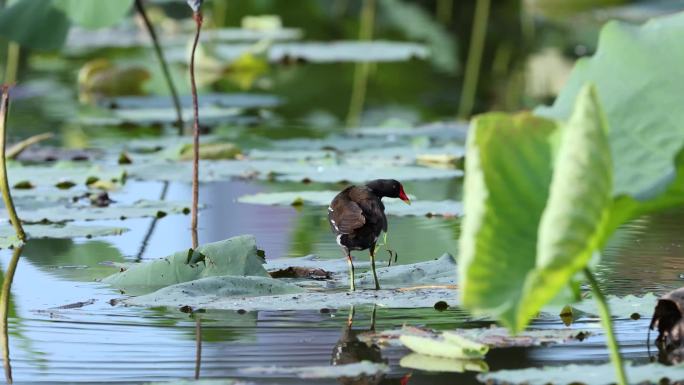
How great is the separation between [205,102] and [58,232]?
169 inches

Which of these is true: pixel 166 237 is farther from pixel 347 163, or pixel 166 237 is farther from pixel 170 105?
pixel 170 105

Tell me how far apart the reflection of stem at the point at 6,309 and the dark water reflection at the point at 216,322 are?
0.02 meters

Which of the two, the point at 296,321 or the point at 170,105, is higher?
the point at 170,105

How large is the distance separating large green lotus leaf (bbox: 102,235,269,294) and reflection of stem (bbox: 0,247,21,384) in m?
0.31

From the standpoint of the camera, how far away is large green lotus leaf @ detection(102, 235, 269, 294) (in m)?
3.79

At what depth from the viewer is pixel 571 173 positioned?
6.34 feet

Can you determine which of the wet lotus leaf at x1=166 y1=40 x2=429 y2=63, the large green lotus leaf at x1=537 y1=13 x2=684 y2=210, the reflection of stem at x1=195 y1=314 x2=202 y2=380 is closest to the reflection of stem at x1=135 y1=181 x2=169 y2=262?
the reflection of stem at x1=195 y1=314 x2=202 y2=380

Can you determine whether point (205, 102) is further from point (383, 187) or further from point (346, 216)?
point (346, 216)

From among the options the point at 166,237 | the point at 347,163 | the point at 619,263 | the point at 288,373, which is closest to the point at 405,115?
the point at 347,163

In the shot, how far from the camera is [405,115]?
887 cm

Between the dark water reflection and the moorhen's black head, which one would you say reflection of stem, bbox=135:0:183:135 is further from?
the moorhen's black head

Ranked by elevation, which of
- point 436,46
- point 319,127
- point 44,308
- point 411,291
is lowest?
point 44,308

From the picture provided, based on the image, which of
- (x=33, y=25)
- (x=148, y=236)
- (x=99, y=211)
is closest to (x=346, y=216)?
(x=148, y=236)

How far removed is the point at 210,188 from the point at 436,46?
304 inches
